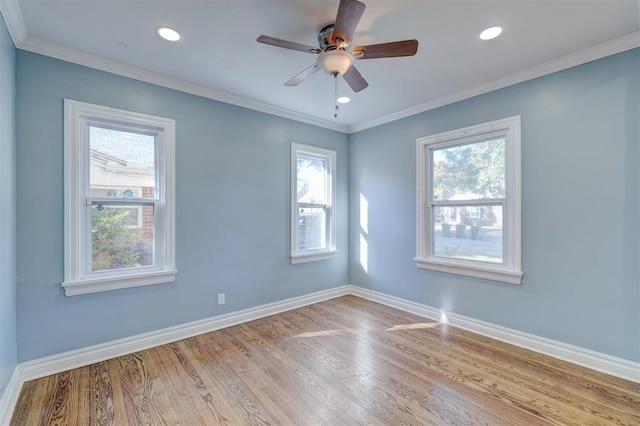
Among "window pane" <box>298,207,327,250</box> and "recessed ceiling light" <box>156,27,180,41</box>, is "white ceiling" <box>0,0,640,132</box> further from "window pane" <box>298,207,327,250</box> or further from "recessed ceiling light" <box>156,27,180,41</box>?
"window pane" <box>298,207,327,250</box>

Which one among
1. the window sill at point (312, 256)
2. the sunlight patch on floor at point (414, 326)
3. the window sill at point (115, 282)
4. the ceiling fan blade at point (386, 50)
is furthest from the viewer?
the window sill at point (312, 256)

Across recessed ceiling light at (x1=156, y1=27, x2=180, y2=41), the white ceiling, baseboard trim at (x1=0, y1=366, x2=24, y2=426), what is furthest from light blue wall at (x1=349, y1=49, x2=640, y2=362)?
baseboard trim at (x1=0, y1=366, x2=24, y2=426)

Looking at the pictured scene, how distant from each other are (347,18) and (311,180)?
2730 mm

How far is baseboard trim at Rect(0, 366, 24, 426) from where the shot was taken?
1.83m

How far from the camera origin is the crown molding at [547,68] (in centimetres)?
233

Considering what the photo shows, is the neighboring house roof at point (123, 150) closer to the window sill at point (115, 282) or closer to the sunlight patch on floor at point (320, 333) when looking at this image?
the window sill at point (115, 282)

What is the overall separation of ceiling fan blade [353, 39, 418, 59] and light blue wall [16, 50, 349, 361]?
1951 mm

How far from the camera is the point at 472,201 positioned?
10.8 ft

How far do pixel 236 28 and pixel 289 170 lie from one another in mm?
1991

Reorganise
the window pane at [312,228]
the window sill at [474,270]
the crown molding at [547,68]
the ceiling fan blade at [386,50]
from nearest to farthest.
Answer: the ceiling fan blade at [386,50], the crown molding at [547,68], the window sill at [474,270], the window pane at [312,228]

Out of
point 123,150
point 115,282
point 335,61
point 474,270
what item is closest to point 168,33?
point 123,150

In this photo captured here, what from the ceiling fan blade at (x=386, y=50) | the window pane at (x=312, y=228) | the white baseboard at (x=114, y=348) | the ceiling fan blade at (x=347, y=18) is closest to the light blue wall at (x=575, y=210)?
the ceiling fan blade at (x=386, y=50)

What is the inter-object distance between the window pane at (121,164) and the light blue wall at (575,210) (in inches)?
133

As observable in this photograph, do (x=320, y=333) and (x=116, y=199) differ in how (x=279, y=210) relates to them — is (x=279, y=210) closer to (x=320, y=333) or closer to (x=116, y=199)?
(x=320, y=333)
